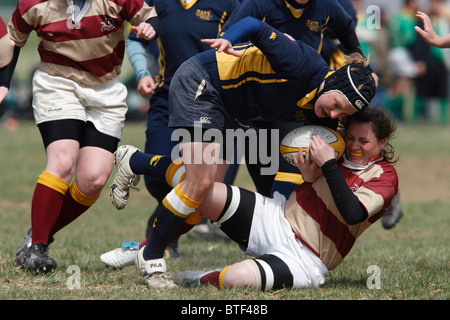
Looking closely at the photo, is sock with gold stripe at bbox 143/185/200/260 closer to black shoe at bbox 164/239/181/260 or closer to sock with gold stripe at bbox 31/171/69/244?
sock with gold stripe at bbox 31/171/69/244

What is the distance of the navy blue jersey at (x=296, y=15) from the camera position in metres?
5.10


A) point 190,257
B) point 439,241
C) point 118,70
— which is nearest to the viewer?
point 118,70

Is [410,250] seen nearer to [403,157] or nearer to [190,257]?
[190,257]

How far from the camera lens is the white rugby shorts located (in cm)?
439

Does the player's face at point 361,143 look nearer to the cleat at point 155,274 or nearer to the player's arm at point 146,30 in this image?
the cleat at point 155,274

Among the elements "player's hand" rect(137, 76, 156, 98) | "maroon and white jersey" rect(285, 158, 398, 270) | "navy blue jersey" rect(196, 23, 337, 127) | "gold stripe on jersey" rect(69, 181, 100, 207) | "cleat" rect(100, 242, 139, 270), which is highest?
"navy blue jersey" rect(196, 23, 337, 127)

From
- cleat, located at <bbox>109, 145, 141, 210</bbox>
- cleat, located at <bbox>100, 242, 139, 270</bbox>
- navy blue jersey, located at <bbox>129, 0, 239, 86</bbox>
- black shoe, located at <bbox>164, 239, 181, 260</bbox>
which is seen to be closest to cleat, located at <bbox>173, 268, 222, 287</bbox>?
cleat, located at <bbox>100, 242, 139, 270</bbox>

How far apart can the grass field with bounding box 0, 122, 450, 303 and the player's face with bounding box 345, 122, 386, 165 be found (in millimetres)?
764

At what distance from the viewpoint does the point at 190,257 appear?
596 cm

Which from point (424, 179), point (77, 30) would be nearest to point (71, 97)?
point (77, 30)
